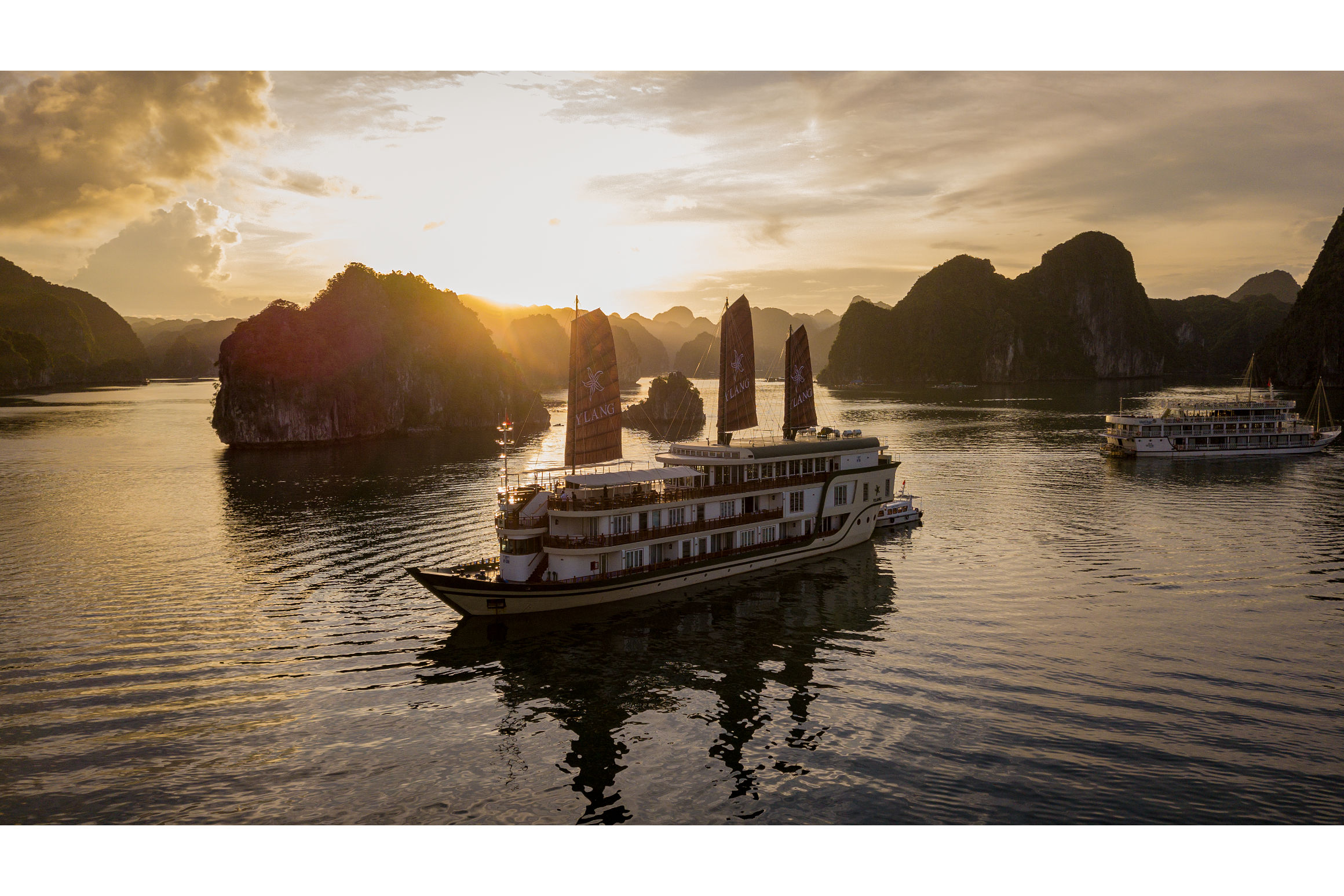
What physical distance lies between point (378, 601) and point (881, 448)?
33.4 m

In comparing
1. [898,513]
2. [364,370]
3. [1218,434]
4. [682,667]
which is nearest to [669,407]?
[364,370]

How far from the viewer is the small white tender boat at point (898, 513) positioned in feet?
173

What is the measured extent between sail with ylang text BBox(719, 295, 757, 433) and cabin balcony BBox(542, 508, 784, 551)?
585 cm

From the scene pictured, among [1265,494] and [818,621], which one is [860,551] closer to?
[818,621]

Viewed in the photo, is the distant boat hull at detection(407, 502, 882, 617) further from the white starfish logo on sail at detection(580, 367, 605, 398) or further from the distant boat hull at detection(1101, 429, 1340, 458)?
the distant boat hull at detection(1101, 429, 1340, 458)

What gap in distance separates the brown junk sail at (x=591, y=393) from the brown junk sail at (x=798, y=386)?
54.5 ft

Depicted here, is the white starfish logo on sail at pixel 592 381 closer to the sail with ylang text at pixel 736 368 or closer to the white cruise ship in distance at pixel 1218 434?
the sail with ylang text at pixel 736 368

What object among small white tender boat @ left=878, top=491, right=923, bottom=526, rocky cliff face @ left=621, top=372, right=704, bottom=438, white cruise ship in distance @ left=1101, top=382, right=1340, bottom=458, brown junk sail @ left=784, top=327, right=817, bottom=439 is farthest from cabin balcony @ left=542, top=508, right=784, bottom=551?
rocky cliff face @ left=621, top=372, right=704, bottom=438

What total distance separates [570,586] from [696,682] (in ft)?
28.3

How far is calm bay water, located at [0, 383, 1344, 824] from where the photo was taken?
730 inches

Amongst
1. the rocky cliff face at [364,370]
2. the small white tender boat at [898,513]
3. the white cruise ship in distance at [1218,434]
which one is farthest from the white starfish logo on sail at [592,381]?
the rocky cliff face at [364,370]

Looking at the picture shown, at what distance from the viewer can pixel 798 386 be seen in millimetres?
49312

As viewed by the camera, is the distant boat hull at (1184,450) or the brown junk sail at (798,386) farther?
the distant boat hull at (1184,450)

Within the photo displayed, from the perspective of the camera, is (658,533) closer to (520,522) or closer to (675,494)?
(675,494)
